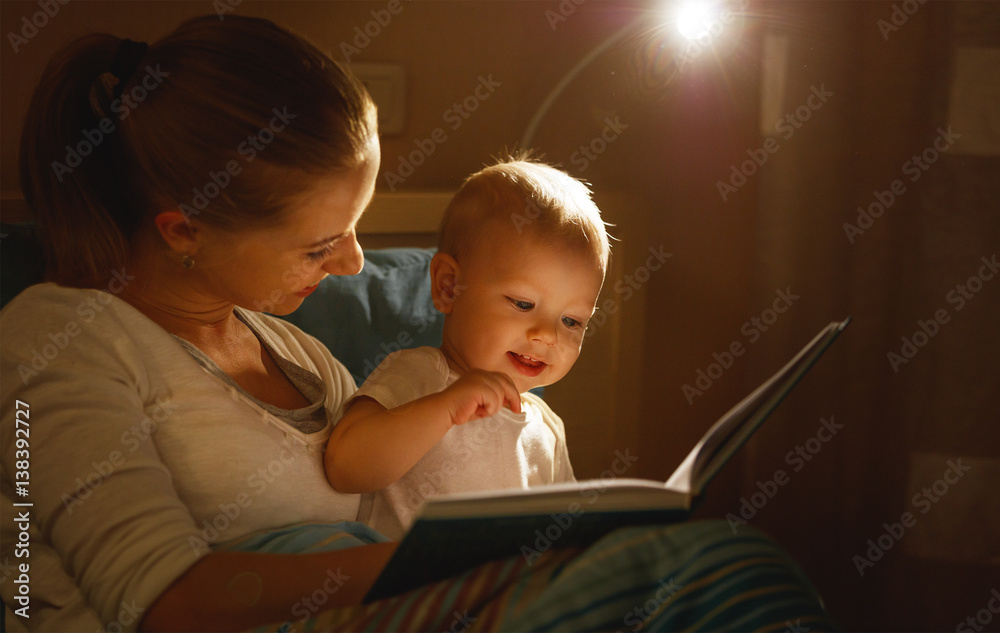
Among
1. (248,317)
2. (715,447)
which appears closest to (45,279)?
(248,317)

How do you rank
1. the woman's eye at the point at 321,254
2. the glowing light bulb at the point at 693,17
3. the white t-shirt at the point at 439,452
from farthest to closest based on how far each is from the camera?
the glowing light bulb at the point at 693,17
the white t-shirt at the point at 439,452
the woman's eye at the point at 321,254

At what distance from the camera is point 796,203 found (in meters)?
1.68

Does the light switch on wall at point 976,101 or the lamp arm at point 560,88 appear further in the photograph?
the lamp arm at point 560,88

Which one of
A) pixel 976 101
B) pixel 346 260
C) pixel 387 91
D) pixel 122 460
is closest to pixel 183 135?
pixel 346 260

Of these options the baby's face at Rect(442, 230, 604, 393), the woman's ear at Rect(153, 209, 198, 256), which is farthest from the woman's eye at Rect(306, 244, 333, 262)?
the baby's face at Rect(442, 230, 604, 393)

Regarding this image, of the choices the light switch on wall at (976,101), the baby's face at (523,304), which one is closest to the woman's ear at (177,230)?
the baby's face at (523,304)

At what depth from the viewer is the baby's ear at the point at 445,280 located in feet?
3.85

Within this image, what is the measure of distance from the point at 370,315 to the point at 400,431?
1.44 ft

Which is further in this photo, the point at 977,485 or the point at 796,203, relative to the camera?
the point at 796,203

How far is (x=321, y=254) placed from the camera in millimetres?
980

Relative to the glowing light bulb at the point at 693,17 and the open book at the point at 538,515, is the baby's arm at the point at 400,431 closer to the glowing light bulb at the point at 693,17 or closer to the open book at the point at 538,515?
the open book at the point at 538,515

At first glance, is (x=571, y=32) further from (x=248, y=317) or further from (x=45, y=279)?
(x=45, y=279)

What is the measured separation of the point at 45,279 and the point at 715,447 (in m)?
0.78

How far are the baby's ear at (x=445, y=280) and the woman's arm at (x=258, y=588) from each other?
0.45m
